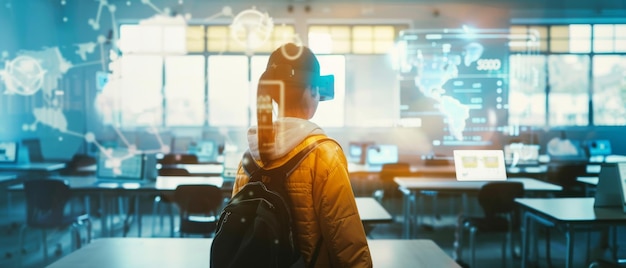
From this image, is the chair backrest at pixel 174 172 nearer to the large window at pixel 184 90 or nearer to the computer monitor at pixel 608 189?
the large window at pixel 184 90

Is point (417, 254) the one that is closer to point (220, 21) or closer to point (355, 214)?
point (355, 214)

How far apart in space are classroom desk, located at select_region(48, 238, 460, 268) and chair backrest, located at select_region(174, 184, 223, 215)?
163 cm

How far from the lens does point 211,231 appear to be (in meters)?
4.01

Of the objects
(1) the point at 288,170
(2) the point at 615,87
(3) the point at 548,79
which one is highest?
A: (3) the point at 548,79

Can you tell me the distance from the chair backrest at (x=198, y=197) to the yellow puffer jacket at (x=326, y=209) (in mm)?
2658

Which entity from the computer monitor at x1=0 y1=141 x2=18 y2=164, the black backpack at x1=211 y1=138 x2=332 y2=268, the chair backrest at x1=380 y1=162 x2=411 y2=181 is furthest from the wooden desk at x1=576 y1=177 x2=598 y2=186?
the computer monitor at x1=0 y1=141 x2=18 y2=164

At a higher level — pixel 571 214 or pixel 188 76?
pixel 188 76

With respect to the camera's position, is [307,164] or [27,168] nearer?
[307,164]

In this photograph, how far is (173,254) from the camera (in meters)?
2.13

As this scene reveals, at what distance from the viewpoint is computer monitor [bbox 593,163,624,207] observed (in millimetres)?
3193

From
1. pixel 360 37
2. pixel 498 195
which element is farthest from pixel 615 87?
pixel 360 37

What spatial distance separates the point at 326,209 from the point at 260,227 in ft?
0.66

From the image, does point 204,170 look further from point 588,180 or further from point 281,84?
point 281,84

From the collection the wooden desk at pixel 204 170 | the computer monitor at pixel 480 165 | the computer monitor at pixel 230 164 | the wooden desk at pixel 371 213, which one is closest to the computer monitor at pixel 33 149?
the wooden desk at pixel 204 170
